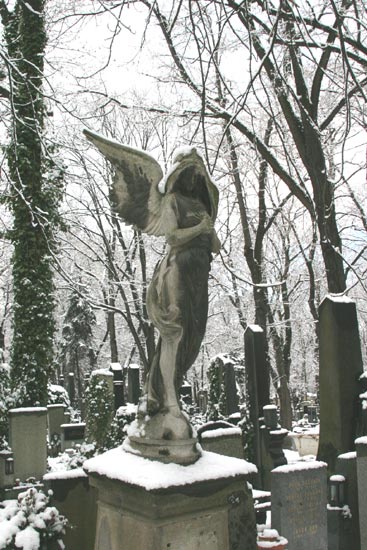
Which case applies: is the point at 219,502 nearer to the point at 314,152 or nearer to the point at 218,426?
the point at 218,426

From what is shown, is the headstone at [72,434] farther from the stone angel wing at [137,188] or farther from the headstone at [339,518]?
the stone angel wing at [137,188]

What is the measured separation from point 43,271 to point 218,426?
7.21 metres

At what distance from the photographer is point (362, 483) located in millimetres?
6484

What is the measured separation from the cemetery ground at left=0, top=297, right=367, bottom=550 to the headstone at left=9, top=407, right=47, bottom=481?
20mm

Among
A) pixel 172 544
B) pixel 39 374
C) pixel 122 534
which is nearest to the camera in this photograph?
pixel 172 544

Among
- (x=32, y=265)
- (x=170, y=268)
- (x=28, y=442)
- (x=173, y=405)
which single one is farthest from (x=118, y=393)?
(x=170, y=268)

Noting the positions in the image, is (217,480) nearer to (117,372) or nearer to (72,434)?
(117,372)

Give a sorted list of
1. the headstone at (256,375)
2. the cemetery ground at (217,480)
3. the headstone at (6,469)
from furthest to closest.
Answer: the headstone at (256,375)
the headstone at (6,469)
the cemetery ground at (217,480)

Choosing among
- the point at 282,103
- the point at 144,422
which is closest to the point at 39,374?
the point at 282,103

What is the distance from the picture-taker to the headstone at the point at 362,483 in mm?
6449

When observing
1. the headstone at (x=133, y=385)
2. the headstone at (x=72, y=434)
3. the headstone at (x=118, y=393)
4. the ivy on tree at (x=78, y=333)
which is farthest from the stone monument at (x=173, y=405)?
the ivy on tree at (x=78, y=333)

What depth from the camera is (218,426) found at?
8344mm

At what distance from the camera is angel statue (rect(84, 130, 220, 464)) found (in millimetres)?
3672

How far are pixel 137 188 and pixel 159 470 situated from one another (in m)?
1.87
